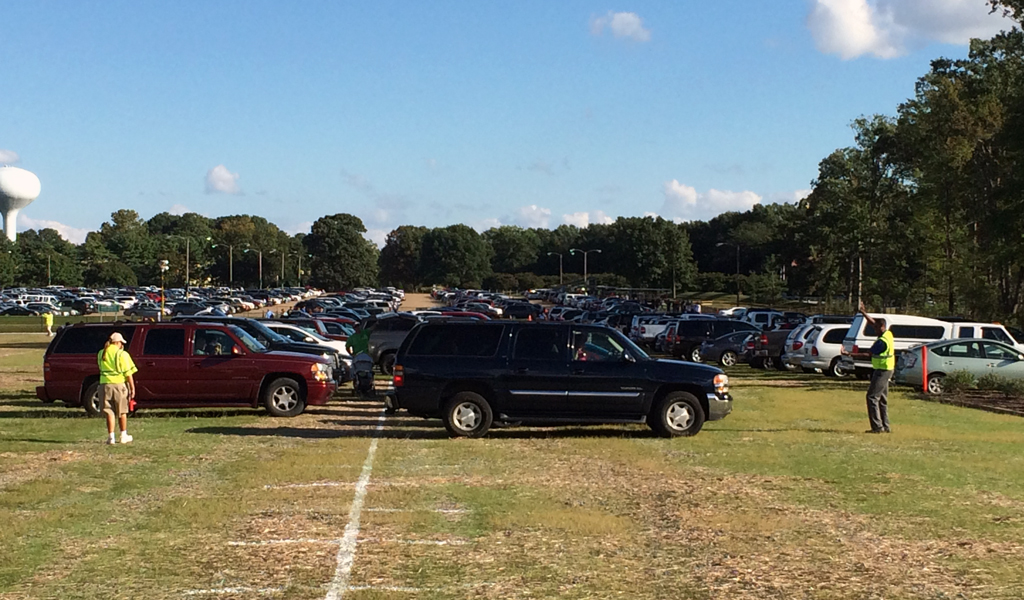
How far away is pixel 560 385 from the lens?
16.4 meters

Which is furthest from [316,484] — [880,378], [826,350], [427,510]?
[826,350]

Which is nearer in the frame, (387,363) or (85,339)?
(85,339)

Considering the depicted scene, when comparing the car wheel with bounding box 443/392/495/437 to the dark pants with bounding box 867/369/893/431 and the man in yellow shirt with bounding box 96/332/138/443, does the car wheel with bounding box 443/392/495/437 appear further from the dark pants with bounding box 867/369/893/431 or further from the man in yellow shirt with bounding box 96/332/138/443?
the dark pants with bounding box 867/369/893/431

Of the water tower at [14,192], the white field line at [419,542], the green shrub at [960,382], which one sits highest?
the water tower at [14,192]

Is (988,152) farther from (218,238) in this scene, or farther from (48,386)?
(218,238)

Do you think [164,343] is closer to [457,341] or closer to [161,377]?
[161,377]

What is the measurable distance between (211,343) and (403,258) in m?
177

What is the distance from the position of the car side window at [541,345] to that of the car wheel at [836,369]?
54.7 feet

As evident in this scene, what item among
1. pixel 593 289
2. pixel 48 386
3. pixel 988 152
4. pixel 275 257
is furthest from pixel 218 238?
pixel 48 386

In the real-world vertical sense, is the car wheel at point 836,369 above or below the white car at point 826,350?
below

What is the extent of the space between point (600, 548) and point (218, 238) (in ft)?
614

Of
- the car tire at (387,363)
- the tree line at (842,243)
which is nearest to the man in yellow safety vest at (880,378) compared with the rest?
the car tire at (387,363)

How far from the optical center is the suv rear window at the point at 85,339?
19.8 meters

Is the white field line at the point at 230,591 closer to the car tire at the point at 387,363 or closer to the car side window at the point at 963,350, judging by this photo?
the car side window at the point at 963,350
